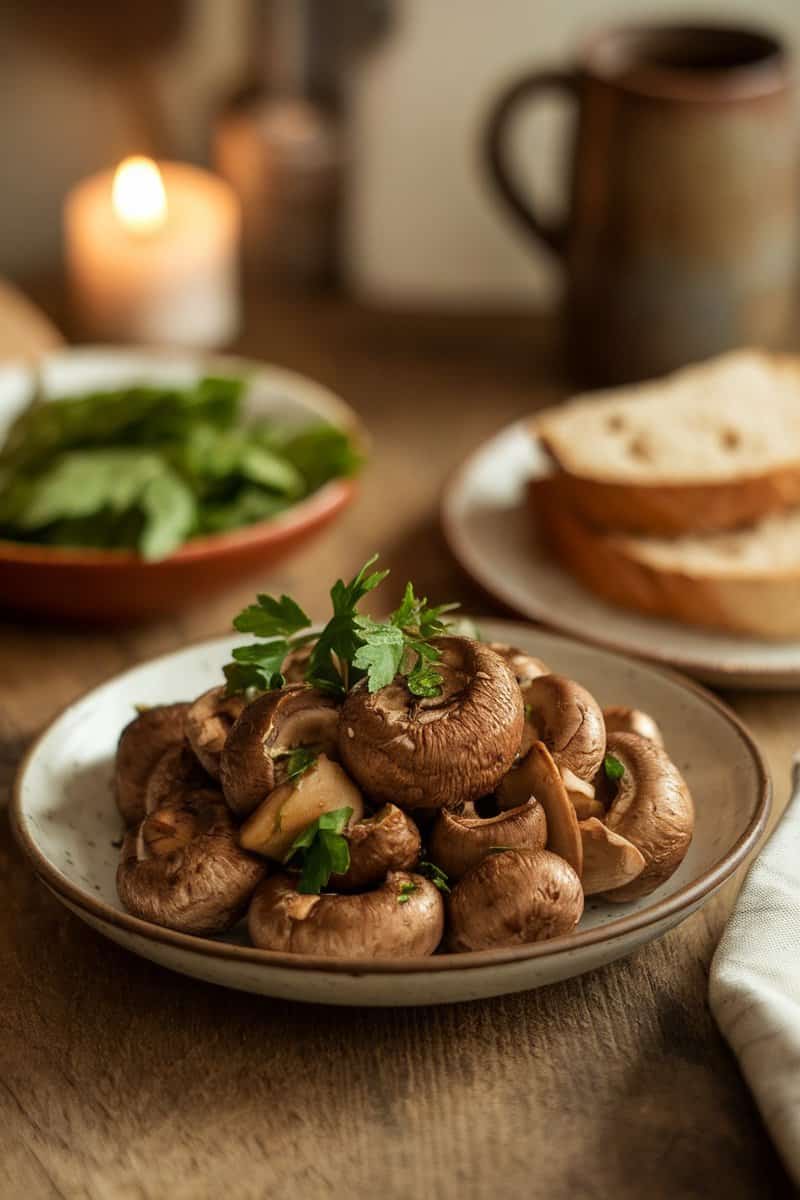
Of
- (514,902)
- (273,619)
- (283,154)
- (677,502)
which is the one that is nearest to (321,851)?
(514,902)

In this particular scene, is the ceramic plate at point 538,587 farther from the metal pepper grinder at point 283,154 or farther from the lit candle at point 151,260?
the metal pepper grinder at point 283,154

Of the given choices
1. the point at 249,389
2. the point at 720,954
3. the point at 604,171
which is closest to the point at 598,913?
the point at 720,954

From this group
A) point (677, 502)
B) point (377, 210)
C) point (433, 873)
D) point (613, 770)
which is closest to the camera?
point (433, 873)

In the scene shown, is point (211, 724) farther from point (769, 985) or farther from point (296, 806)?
point (769, 985)

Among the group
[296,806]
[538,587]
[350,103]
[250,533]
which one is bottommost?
[538,587]

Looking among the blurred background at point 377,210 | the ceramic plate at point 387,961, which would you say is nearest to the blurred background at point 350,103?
the blurred background at point 377,210

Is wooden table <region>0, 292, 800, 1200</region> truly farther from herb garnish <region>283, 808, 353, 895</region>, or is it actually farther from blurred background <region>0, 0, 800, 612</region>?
blurred background <region>0, 0, 800, 612</region>
